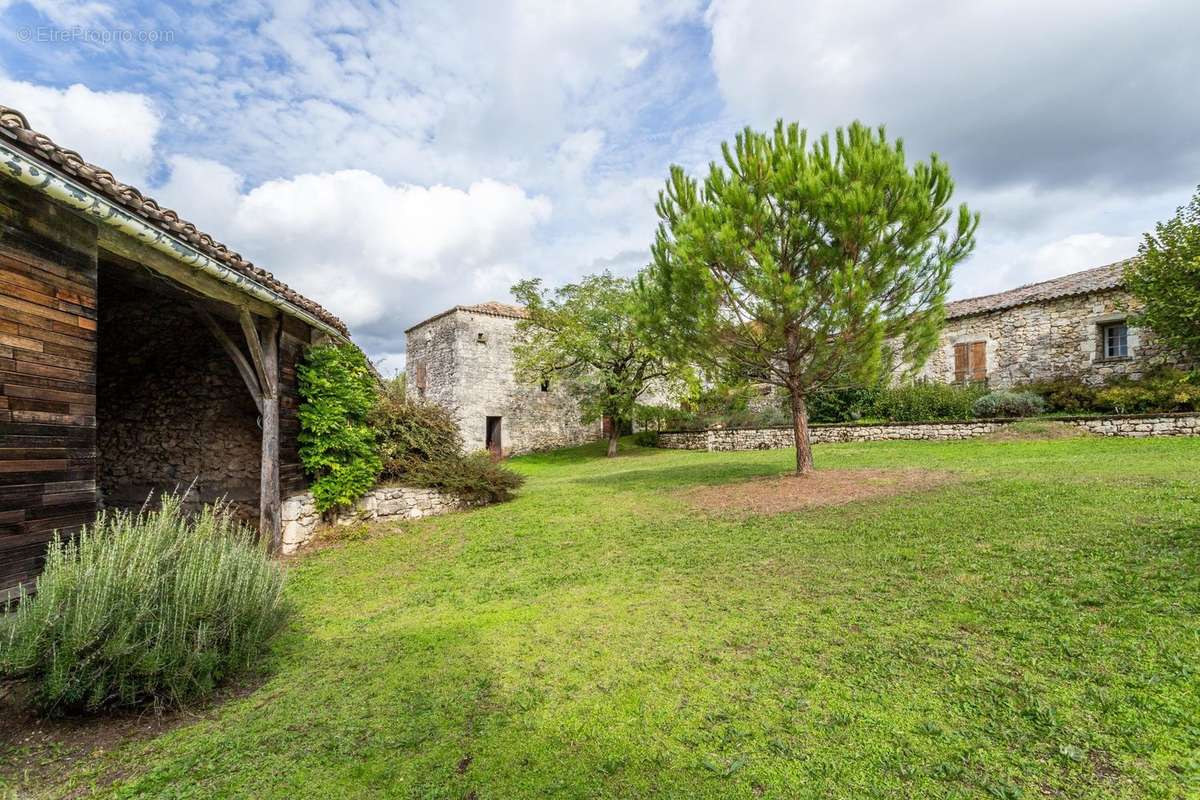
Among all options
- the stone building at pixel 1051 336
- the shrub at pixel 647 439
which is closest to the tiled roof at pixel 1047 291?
the stone building at pixel 1051 336

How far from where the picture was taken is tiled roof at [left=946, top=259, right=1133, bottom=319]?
14.9 m

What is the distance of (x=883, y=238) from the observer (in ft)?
26.0

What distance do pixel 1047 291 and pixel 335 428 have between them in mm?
19283

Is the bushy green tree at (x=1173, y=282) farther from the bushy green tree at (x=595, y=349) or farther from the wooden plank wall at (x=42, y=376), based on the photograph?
the wooden plank wall at (x=42, y=376)

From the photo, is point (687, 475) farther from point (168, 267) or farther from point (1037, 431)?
point (168, 267)

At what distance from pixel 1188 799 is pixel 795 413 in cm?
771

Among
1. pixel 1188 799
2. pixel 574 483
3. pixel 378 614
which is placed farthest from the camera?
pixel 574 483

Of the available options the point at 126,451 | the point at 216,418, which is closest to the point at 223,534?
the point at 216,418

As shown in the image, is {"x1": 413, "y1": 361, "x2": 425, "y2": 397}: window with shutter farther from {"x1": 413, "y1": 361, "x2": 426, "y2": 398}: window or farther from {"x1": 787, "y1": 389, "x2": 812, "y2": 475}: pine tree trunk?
{"x1": 787, "y1": 389, "x2": 812, "y2": 475}: pine tree trunk

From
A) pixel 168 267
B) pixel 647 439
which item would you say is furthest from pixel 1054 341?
pixel 168 267

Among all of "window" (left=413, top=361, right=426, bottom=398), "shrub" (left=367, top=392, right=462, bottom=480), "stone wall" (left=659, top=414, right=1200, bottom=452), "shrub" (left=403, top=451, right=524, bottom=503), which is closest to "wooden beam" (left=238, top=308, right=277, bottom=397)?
"shrub" (left=367, top=392, right=462, bottom=480)

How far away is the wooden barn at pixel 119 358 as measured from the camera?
11.5 ft

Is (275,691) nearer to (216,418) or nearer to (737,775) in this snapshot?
(737,775)

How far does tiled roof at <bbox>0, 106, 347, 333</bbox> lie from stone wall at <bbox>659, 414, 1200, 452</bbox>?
14107 mm
